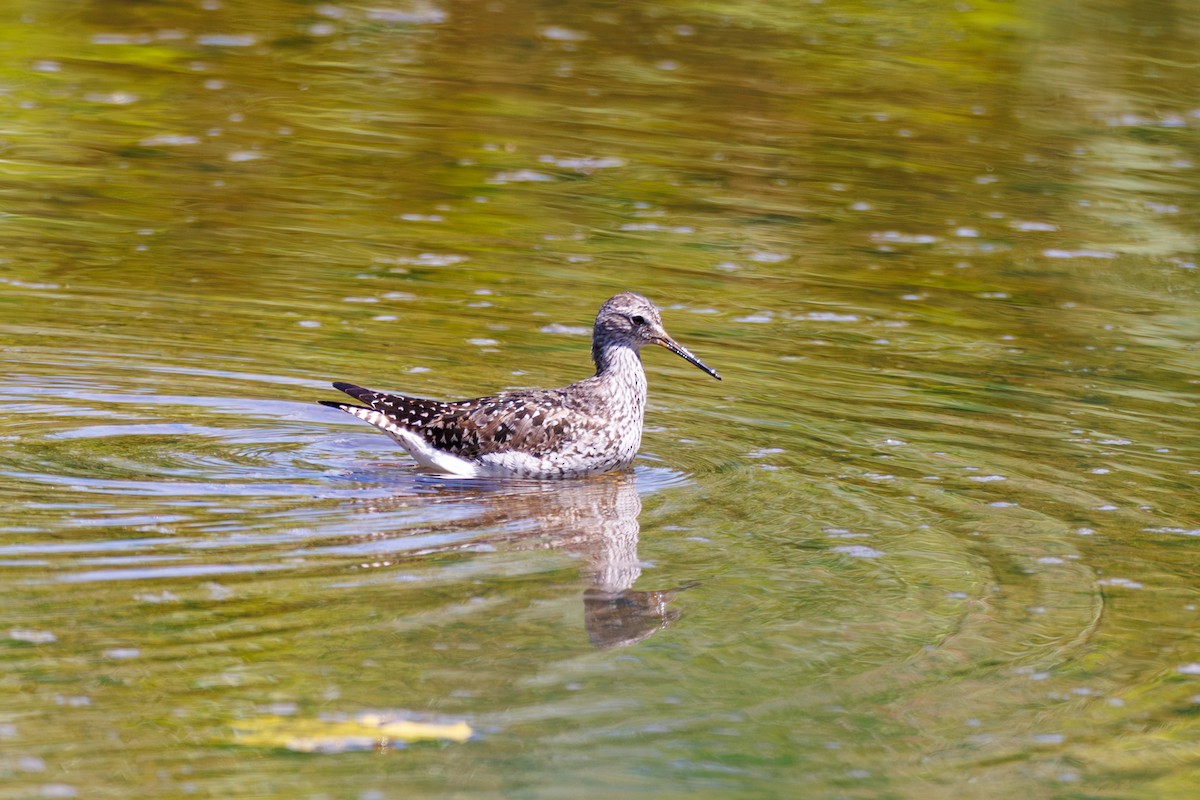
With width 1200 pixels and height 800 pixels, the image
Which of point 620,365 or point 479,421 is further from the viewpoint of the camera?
point 620,365

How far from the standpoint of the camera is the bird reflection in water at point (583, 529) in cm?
808

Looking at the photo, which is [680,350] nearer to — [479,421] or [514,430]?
[514,430]

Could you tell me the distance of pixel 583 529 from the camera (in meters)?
9.41

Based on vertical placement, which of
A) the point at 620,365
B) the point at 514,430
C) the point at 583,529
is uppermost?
the point at 620,365

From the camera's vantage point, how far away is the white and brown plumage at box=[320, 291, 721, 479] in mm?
10438

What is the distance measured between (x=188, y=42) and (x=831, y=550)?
14.6 m

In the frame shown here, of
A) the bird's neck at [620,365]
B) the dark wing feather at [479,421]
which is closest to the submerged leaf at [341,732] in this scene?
the dark wing feather at [479,421]

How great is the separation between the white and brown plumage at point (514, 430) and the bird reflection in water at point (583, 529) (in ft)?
0.42

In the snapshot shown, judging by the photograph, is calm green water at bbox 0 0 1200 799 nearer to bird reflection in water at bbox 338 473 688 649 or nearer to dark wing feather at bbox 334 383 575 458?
bird reflection in water at bbox 338 473 688 649

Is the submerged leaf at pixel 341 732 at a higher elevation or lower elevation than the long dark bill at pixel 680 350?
lower

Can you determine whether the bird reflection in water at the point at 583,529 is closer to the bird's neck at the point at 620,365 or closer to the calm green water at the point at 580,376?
the calm green water at the point at 580,376

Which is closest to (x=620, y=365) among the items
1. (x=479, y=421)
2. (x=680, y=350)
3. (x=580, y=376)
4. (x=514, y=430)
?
(x=680, y=350)

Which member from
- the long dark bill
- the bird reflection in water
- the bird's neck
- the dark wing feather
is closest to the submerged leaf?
the bird reflection in water

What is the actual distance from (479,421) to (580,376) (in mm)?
1948
